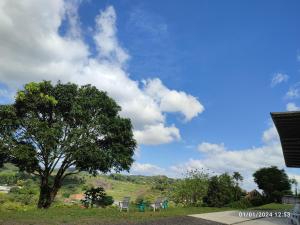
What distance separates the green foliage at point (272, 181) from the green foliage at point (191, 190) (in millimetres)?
11331

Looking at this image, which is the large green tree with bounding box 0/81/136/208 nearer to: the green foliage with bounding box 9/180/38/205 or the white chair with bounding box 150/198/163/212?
the white chair with bounding box 150/198/163/212

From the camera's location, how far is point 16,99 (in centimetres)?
2908

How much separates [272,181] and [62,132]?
2906 cm

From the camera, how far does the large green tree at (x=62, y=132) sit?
27.7m

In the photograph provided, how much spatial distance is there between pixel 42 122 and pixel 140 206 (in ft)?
33.3

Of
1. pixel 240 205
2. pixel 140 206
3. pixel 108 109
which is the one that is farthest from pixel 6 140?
pixel 240 205

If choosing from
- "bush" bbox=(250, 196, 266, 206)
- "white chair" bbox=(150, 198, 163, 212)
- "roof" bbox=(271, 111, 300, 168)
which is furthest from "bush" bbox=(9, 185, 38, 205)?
"roof" bbox=(271, 111, 300, 168)

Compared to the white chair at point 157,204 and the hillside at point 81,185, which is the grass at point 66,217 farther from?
the hillside at point 81,185

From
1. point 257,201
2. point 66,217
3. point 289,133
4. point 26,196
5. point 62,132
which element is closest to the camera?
point 66,217

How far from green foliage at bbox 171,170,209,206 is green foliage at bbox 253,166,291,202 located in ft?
37.2

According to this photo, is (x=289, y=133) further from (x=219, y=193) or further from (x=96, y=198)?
(x=96, y=198)

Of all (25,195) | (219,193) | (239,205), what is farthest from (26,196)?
(239,205)

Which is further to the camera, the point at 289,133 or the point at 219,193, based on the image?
the point at 219,193

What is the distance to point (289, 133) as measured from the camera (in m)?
18.5
